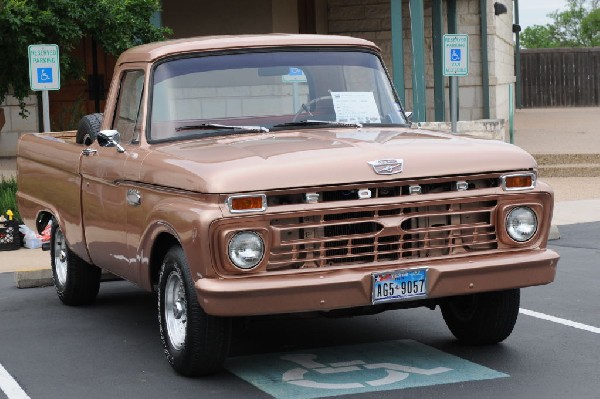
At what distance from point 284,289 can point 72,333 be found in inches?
108

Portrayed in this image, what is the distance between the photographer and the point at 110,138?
8.05m

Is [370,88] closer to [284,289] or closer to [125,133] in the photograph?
[125,133]

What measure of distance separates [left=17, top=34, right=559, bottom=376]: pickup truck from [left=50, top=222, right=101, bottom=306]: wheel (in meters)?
1.14

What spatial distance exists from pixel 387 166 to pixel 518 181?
837mm

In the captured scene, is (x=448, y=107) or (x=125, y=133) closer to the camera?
(x=125, y=133)

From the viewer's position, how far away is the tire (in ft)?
29.1

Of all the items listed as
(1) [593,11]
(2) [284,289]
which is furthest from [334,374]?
(1) [593,11]

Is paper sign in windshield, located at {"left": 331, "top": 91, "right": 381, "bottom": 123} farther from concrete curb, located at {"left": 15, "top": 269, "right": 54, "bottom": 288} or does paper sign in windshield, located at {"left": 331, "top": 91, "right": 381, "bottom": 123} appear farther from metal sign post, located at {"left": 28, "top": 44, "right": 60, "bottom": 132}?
metal sign post, located at {"left": 28, "top": 44, "right": 60, "bottom": 132}

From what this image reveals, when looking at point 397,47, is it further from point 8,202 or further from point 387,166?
point 387,166

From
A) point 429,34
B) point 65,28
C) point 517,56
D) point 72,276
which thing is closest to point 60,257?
point 72,276

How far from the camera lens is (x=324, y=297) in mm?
6691

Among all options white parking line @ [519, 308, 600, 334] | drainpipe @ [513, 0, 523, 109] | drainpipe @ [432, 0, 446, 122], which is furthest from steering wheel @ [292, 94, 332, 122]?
drainpipe @ [513, 0, 523, 109]

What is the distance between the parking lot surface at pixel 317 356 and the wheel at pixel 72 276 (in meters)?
0.12

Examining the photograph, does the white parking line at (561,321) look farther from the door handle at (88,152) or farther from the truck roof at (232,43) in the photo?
the door handle at (88,152)
